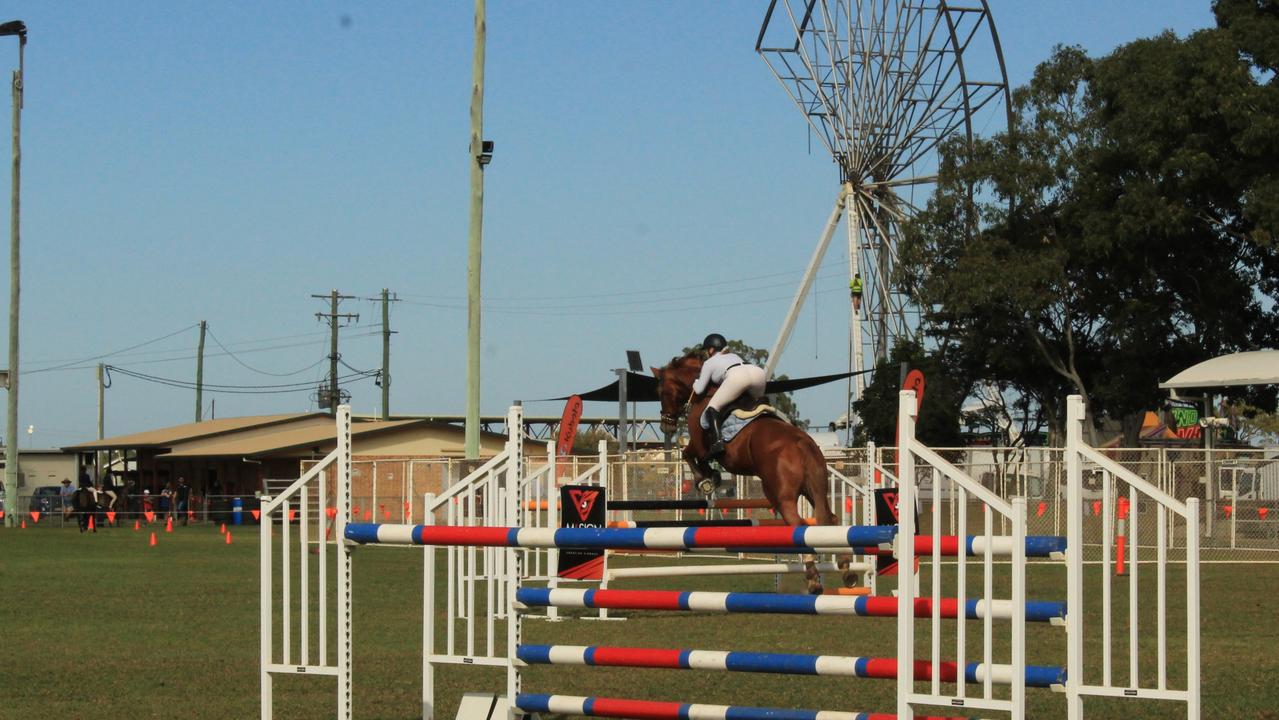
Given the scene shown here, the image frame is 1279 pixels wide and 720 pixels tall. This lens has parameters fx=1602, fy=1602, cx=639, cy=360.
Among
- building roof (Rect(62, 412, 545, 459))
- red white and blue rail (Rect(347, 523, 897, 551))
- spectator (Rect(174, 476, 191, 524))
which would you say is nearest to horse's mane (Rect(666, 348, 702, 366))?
red white and blue rail (Rect(347, 523, 897, 551))

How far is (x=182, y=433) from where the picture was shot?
66125 mm

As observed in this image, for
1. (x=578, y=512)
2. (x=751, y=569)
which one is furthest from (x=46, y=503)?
(x=578, y=512)

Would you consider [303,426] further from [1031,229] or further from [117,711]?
[117,711]

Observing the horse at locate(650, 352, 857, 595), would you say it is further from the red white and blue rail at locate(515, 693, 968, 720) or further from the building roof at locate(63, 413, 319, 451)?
the building roof at locate(63, 413, 319, 451)

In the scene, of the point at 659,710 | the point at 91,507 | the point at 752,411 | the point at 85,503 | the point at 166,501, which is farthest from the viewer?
the point at 166,501

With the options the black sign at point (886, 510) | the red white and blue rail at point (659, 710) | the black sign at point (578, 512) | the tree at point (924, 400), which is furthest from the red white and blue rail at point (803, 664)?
the tree at point (924, 400)

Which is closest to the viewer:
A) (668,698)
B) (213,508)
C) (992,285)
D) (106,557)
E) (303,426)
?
(668,698)

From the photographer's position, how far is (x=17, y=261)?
45812 mm

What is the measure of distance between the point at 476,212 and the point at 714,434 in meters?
13.5

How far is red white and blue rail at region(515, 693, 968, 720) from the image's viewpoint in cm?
677

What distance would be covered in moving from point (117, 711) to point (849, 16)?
45.2 m

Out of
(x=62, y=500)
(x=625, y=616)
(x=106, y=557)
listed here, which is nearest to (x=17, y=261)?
(x=62, y=500)

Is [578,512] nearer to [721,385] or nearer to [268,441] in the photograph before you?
[721,385]

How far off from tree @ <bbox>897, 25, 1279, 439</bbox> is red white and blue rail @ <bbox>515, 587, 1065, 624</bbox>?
3173 centimetres
